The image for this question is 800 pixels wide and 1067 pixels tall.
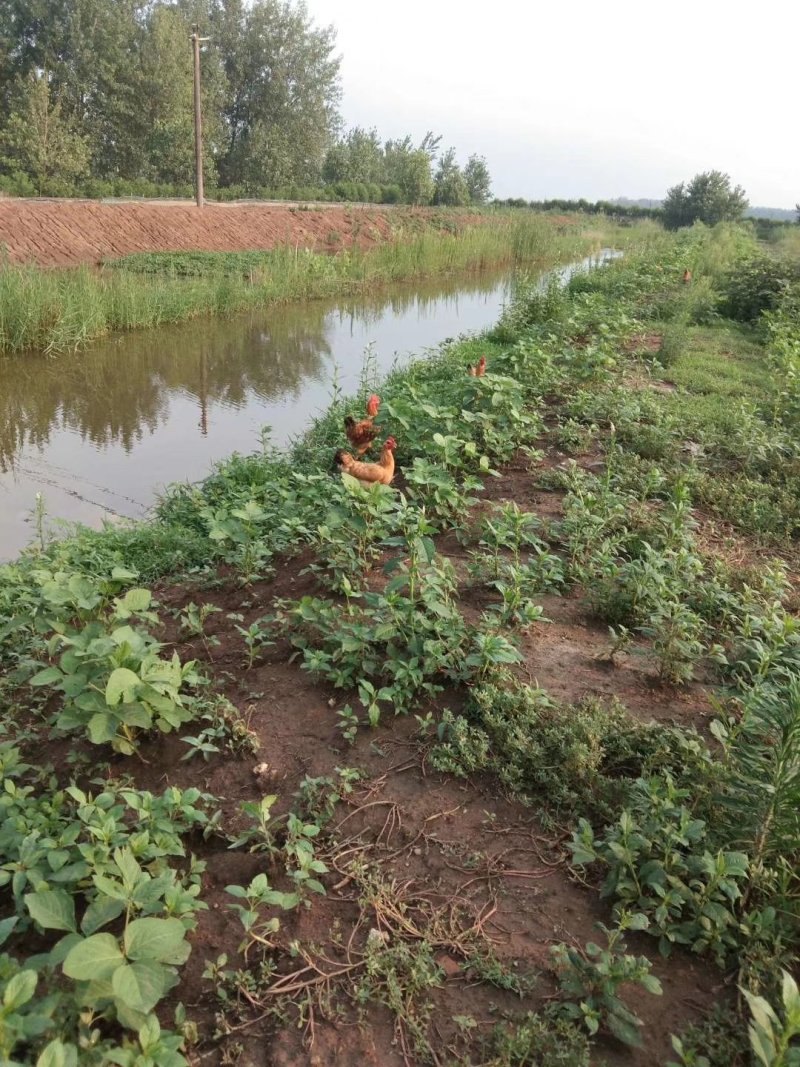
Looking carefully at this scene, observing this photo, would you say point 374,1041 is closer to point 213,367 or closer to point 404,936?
point 404,936

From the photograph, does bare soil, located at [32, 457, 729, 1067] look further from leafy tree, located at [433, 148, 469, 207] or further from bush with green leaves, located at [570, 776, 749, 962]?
leafy tree, located at [433, 148, 469, 207]

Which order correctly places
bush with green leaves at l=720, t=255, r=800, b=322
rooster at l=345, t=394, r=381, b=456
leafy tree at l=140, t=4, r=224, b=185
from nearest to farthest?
1. rooster at l=345, t=394, r=381, b=456
2. bush with green leaves at l=720, t=255, r=800, b=322
3. leafy tree at l=140, t=4, r=224, b=185

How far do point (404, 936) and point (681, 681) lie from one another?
5.27 feet

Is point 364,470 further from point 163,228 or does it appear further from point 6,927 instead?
point 163,228

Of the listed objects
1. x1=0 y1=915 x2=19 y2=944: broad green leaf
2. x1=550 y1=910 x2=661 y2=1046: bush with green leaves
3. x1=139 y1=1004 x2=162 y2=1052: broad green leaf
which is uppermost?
x1=0 y1=915 x2=19 y2=944: broad green leaf

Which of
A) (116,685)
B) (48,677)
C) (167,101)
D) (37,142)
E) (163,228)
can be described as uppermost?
(167,101)

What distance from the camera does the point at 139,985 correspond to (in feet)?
5.03

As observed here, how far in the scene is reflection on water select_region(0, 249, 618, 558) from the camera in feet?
20.1

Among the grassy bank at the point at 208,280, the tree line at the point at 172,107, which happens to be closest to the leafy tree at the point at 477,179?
the tree line at the point at 172,107

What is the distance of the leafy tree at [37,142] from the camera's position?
24.6 m

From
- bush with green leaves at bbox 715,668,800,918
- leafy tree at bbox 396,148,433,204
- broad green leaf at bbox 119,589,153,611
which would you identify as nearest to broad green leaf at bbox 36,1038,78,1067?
broad green leaf at bbox 119,589,153,611

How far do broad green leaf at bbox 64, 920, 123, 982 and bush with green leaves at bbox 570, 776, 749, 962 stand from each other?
1229 millimetres

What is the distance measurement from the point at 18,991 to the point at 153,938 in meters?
0.28

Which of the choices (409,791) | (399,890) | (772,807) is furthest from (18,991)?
(772,807)
